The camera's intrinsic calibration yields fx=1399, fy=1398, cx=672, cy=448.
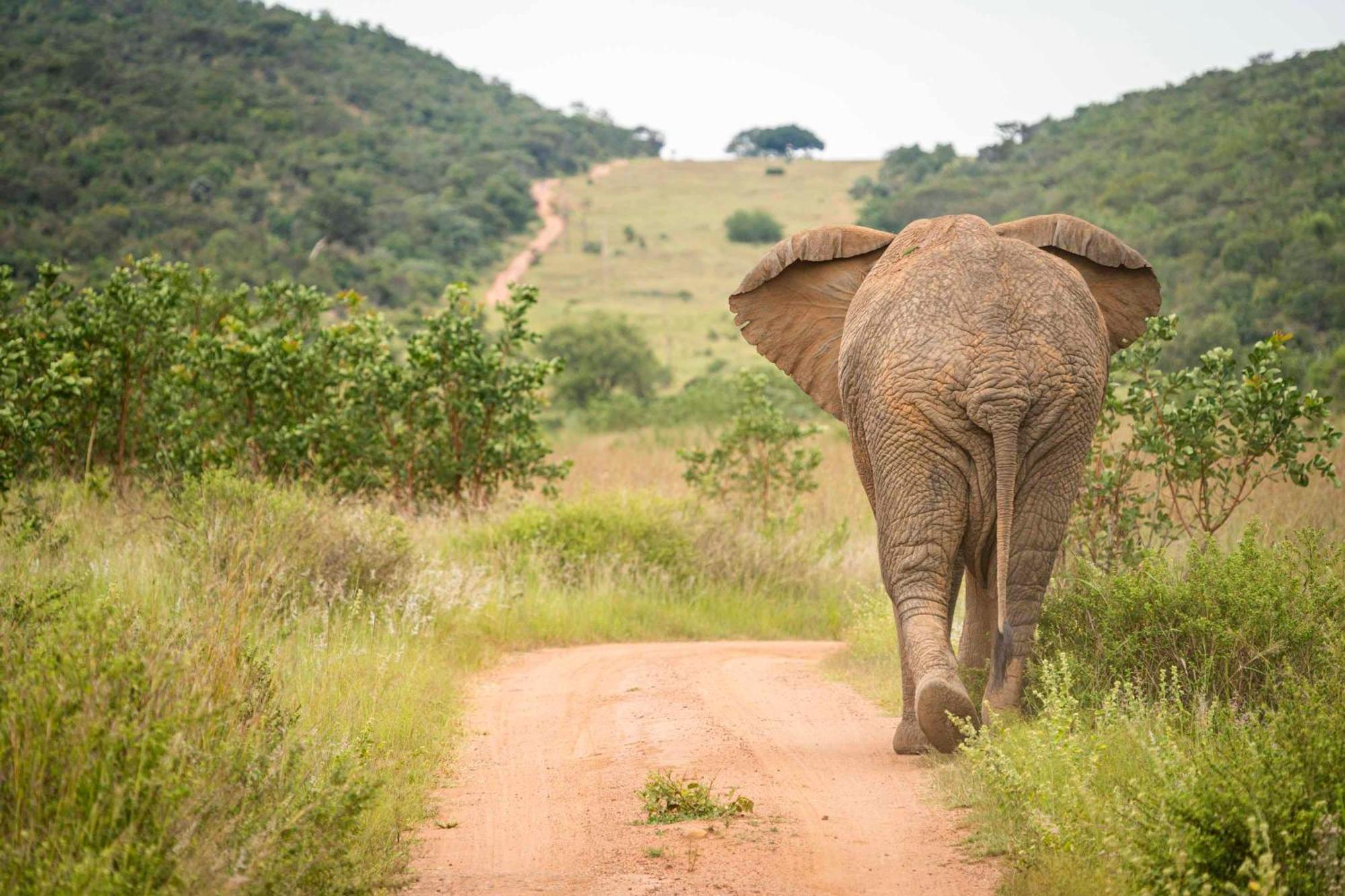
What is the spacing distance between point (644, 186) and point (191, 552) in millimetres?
78089

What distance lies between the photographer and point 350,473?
13.6 metres

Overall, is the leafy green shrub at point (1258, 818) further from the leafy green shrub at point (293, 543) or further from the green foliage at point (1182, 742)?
the leafy green shrub at point (293, 543)

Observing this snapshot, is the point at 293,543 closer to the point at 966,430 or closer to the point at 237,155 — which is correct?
the point at 966,430

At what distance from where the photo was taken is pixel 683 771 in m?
6.14

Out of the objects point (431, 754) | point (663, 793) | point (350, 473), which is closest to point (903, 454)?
point (663, 793)

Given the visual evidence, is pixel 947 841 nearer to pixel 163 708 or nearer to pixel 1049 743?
pixel 1049 743

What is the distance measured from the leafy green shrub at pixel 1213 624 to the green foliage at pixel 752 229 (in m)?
63.0

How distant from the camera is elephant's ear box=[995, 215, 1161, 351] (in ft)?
22.1

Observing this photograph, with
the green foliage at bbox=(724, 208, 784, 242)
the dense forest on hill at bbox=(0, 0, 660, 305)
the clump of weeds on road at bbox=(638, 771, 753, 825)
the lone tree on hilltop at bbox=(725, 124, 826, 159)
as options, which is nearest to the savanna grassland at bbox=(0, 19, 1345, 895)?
the clump of weeds on road at bbox=(638, 771, 753, 825)

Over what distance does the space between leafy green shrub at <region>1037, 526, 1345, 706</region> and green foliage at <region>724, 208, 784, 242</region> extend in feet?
207

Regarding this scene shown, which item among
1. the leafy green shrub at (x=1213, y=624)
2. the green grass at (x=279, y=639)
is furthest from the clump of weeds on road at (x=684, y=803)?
the leafy green shrub at (x=1213, y=624)

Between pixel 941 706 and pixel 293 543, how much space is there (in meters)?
5.39

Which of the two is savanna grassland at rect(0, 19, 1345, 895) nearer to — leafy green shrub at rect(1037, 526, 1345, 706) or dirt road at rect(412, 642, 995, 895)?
leafy green shrub at rect(1037, 526, 1345, 706)

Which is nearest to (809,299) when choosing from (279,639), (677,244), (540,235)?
(279,639)
